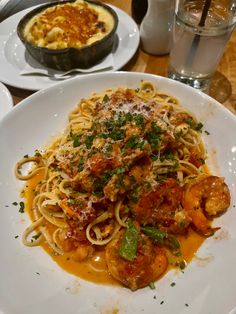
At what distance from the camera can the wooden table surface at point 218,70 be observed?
3.78m

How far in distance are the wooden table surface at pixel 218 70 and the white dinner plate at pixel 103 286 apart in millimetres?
630

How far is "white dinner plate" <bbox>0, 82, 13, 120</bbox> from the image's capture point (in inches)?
140

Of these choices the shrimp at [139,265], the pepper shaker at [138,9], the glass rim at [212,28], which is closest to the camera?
the shrimp at [139,265]

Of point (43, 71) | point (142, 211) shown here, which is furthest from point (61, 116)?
point (142, 211)

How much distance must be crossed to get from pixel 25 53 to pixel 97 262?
9.08ft

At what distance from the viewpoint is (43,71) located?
3.99 m

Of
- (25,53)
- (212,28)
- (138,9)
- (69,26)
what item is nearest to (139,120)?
(212,28)

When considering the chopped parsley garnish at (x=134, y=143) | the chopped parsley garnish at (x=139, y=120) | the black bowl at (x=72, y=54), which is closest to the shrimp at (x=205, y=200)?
the chopped parsley garnish at (x=134, y=143)

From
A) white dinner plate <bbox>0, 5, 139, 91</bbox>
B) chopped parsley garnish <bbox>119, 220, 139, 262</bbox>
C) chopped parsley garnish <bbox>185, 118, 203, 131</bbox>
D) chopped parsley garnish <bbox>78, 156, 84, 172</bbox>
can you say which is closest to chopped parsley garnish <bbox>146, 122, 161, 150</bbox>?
chopped parsley garnish <bbox>185, 118, 203, 131</bbox>

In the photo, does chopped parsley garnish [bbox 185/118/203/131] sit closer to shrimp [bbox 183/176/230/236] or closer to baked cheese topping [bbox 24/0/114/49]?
shrimp [bbox 183/176/230/236]

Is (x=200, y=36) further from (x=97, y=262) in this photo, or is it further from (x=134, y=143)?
(x=97, y=262)

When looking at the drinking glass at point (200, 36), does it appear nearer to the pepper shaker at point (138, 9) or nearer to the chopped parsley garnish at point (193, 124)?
the chopped parsley garnish at point (193, 124)

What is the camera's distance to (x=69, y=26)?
13.4ft

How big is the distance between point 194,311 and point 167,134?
1325 mm
